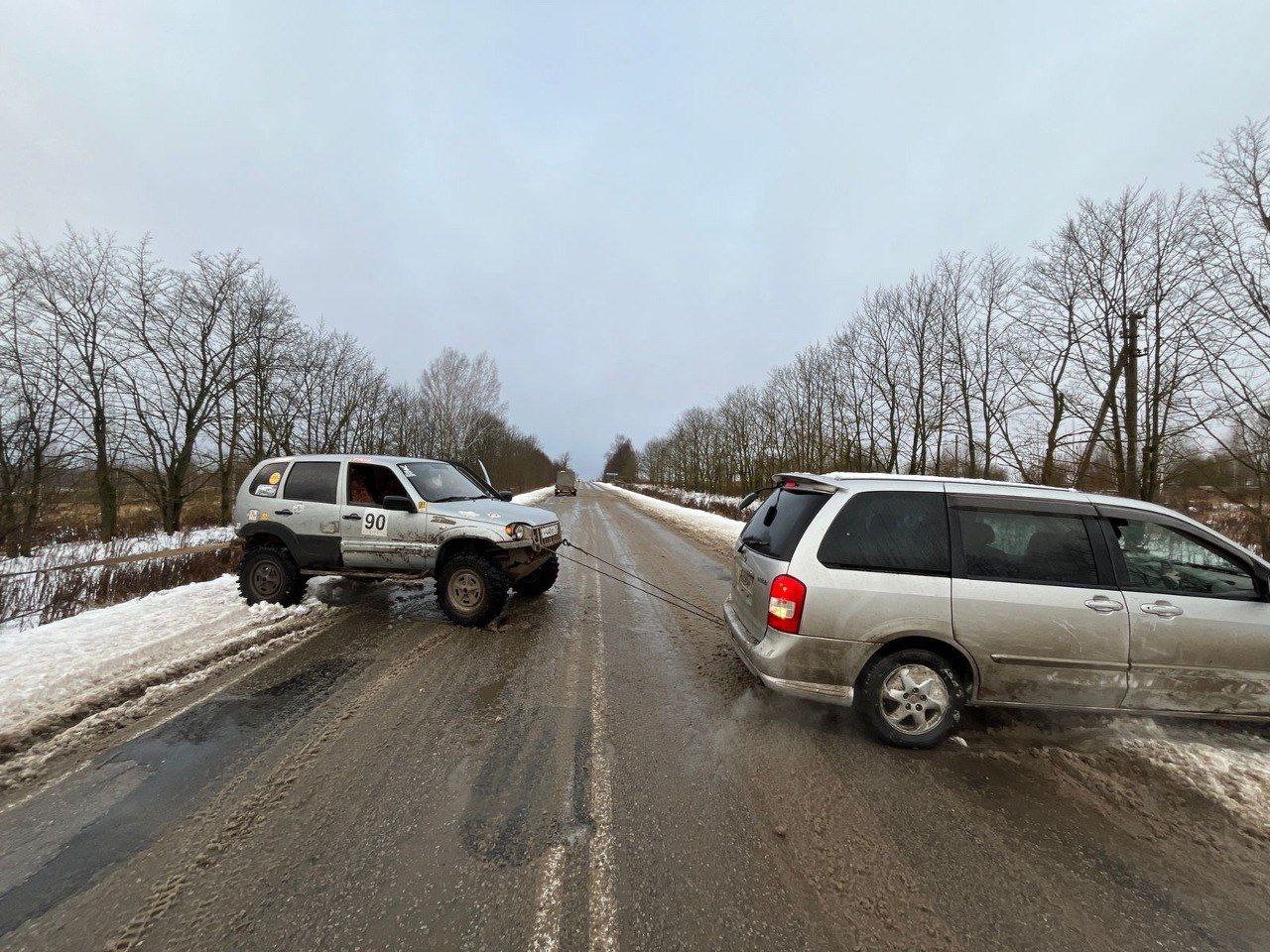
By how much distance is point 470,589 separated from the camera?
5.71 meters

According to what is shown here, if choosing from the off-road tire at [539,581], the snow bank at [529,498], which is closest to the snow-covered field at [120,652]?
the off-road tire at [539,581]

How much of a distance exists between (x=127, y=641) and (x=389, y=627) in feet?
7.54

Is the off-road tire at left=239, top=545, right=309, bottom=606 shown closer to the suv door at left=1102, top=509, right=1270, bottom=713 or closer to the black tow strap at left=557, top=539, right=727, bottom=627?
the black tow strap at left=557, top=539, right=727, bottom=627

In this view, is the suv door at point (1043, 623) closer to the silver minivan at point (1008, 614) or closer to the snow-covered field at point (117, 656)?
the silver minivan at point (1008, 614)

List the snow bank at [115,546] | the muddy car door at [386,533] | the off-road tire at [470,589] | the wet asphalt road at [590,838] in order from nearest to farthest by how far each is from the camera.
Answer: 1. the wet asphalt road at [590,838]
2. the off-road tire at [470,589]
3. the muddy car door at [386,533]
4. the snow bank at [115,546]

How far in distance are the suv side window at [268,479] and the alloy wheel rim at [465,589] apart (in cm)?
273

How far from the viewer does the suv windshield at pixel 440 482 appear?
6.18 meters

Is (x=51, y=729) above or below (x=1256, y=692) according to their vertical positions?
below

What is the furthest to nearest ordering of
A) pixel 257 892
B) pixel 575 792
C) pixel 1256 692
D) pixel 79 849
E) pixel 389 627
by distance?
pixel 389 627, pixel 1256 692, pixel 575 792, pixel 79 849, pixel 257 892

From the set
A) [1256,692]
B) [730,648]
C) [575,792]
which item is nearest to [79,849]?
[575,792]

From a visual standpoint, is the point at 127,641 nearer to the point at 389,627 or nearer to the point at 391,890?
the point at 389,627

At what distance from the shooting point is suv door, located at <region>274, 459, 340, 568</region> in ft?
19.7

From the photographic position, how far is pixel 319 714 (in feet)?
11.7

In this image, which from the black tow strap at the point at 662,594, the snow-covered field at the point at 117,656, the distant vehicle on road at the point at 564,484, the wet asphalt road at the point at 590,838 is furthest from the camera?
the distant vehicle on road at the point at 564,484
